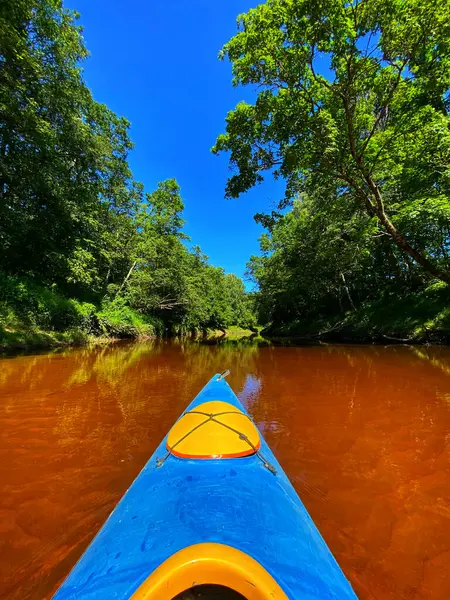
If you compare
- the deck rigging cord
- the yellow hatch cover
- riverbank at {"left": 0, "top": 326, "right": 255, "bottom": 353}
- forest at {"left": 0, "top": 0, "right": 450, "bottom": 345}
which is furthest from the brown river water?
forest at {"left": 0, "top": 0, "right": 450, "bottom": 345}

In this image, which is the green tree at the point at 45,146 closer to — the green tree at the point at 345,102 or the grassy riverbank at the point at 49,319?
the grassy riverbank at the point at 49,319

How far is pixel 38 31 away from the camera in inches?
386

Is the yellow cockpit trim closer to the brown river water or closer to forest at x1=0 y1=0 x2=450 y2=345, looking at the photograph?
the brown river water

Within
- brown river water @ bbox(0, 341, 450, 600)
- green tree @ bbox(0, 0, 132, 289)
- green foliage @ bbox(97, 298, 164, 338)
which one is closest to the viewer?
brown river water @ bbox(0, 341, 450, 600)

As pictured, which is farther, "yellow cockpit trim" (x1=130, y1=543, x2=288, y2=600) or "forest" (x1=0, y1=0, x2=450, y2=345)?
"forest" (x1=0, y1=0, x2=450, y2=345)

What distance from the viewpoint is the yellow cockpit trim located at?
949 mm

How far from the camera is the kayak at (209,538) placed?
1008mm

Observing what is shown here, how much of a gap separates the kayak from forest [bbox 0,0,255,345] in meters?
10.5

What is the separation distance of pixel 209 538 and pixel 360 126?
1174 cm

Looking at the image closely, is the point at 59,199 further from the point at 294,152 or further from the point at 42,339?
the point at 294,152

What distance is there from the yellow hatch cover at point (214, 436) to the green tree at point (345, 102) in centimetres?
850

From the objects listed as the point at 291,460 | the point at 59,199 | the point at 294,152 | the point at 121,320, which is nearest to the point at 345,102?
the point at 294,152

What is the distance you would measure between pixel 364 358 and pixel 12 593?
10176mm

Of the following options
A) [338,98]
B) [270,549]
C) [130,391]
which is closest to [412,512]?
[270,549]
